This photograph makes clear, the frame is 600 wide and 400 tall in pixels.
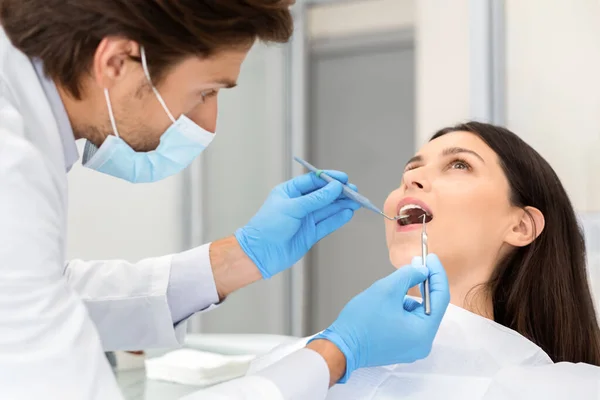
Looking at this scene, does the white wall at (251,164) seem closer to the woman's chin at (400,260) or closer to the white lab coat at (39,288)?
the woman's chin at (400,260)

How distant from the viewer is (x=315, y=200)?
132cm

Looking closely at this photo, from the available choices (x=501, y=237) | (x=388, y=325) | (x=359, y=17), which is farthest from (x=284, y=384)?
(x=359, y=17)

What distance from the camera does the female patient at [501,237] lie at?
140 centimetres

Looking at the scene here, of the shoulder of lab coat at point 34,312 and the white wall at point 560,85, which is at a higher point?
the white wall at point 560,85

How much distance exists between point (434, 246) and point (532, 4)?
3.56 ft

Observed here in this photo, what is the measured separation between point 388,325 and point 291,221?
0.37 meters

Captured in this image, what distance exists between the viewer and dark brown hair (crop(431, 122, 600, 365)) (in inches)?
57.4

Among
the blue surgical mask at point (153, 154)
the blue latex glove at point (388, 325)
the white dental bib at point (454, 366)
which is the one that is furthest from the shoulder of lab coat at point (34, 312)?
the white dental bib at point (454, 366)

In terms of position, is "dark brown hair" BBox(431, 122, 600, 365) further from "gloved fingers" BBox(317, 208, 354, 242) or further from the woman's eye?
"gloved fingers" BBox(317, 208, 354, 242)

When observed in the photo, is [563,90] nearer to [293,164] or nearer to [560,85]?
[560,85]

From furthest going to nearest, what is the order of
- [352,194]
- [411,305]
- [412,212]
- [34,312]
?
[412,212]
[352,194]
[411,305]
[34,312]

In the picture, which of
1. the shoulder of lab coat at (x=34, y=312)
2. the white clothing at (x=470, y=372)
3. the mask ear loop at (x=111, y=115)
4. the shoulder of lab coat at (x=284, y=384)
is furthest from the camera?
the white clothing at (x=470, y=372)

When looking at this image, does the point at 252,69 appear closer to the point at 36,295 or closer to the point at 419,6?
the point at 419,6

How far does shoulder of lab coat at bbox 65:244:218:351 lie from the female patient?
205 mm
